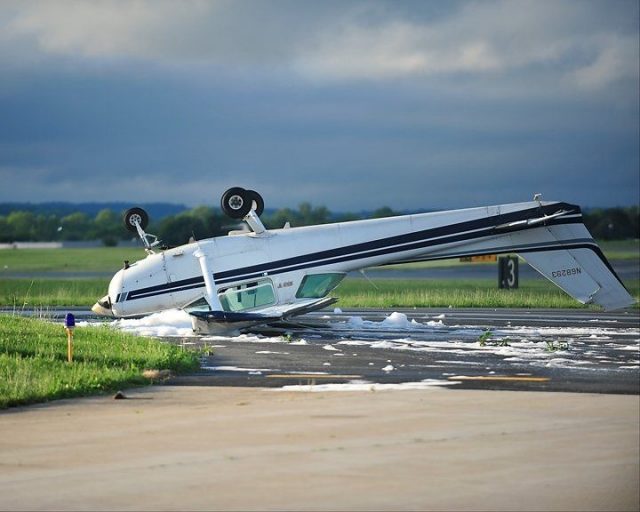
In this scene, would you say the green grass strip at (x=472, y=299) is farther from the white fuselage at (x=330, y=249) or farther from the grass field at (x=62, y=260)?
the grass field at (x=62, y=260)

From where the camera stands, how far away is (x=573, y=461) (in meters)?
12.5

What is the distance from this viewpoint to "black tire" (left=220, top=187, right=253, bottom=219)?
30.8 metres

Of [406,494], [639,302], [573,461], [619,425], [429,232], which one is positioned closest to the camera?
[406,494]

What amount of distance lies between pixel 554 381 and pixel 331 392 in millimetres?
3705

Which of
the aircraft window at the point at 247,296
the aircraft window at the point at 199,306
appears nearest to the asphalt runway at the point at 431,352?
the aircraft window at the point at 199,306

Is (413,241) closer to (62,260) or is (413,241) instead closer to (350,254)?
(350,254)

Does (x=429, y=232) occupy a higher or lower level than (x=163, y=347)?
higher

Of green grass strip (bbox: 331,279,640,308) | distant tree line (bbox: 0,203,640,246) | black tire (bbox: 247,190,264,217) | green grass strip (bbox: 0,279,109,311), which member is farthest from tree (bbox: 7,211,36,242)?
black tire (bbox: 247,190,264,217)

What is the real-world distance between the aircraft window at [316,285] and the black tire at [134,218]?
579 centimetres

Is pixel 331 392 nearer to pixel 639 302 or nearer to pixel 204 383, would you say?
pixel 204 383

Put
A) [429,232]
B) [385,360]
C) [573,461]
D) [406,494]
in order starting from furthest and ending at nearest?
1. [429,232]
2. [385,360]
3. [573,461]
4. [406,494]

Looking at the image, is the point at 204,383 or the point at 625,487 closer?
the point at 625,487

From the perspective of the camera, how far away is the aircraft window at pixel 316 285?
98.0 feet

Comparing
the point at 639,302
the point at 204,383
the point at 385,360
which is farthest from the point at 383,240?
the point at 639,302
